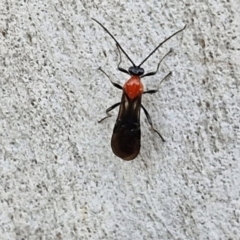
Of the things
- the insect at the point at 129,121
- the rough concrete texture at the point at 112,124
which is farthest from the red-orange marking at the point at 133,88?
the rough concrete texture at the point at 112,124

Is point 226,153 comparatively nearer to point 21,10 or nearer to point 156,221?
point 156,221

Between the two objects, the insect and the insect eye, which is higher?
the insect eye

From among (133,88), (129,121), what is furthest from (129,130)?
(133,88)

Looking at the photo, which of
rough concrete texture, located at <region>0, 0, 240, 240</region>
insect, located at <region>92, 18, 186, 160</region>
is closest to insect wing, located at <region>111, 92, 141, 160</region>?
insect, located at <region>92, 18, 186, 160</region>

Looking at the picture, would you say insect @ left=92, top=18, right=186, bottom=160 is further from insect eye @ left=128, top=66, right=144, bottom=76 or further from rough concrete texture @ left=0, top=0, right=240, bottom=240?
rough concrete texture @ left=0, top=0, right=240, bottom=240

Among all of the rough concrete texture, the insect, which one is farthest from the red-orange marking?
the rough concrete texture

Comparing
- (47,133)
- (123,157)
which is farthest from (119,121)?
(47,133)
